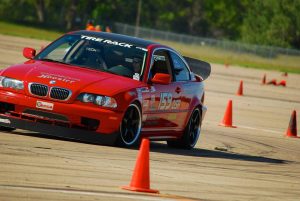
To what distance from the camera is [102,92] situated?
13.0 meters

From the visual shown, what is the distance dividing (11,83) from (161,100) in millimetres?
2370

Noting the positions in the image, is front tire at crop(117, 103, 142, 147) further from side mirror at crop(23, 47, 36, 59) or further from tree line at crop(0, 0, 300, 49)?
tree line at crop(0, 0, 300, 49)

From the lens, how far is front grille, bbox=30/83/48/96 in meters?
13.0

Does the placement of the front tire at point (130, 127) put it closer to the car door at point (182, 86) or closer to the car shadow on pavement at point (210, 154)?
the car shadow on pavement at point (210, 154)

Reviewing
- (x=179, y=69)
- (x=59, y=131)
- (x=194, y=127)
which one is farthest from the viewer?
(x=194, y=127)

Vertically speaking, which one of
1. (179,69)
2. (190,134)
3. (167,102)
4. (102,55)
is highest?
(102,55)

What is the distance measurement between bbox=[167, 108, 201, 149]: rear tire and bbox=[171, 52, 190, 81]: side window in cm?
57

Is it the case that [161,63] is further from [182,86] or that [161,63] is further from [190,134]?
[190,134]

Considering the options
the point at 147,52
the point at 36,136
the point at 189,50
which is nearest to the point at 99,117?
the point at 36,136

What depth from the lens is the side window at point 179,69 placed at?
15422 millimetres

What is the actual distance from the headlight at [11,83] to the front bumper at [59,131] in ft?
1.30

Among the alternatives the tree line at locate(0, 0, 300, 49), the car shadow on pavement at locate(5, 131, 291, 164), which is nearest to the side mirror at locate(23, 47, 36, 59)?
the car shadow on pavement at locate(5, 131, 291, 164)

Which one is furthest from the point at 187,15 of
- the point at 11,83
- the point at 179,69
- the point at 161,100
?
the point at 11,83

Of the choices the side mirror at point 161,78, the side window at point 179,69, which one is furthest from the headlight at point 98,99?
the side window at point 179,69
